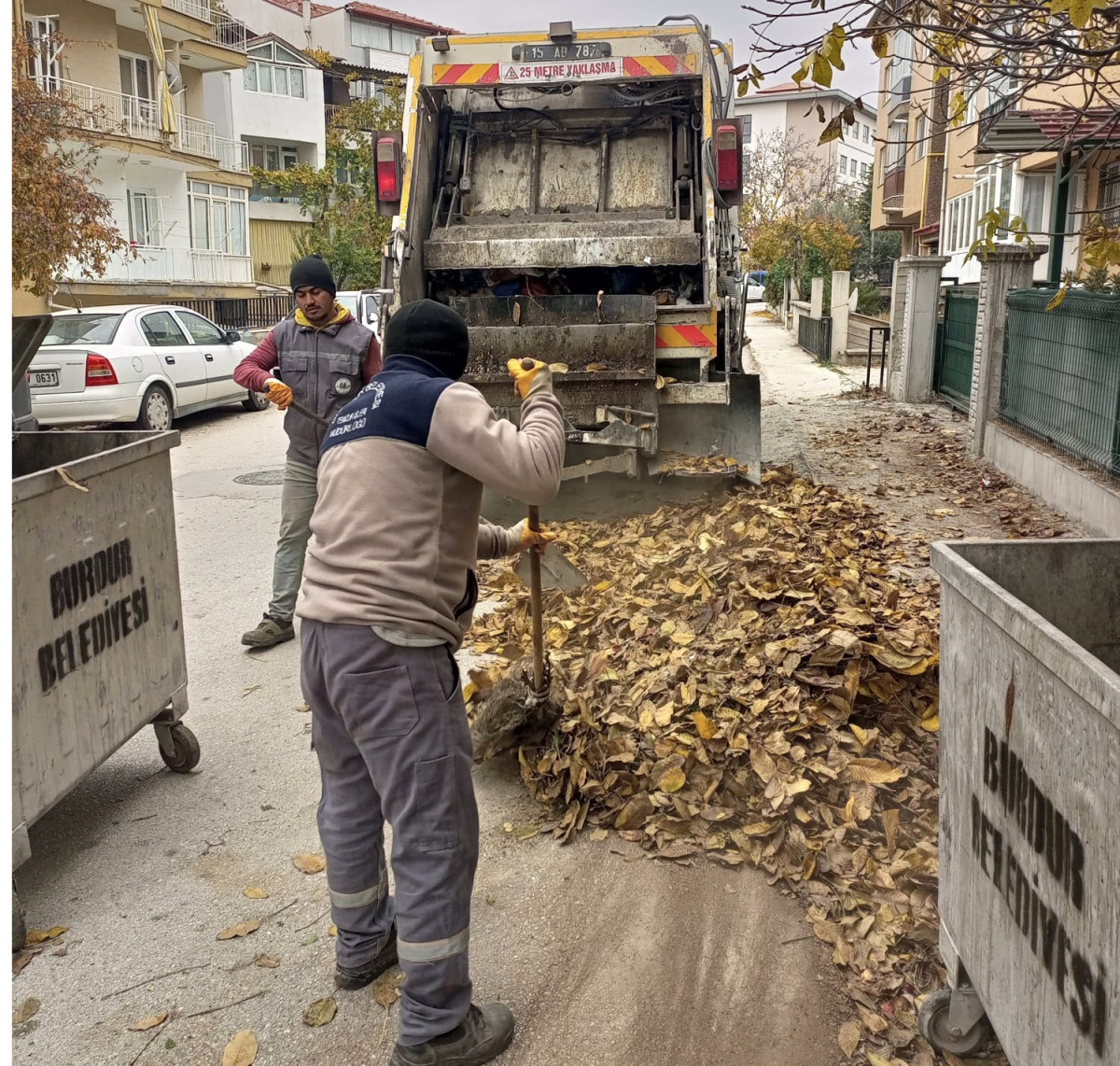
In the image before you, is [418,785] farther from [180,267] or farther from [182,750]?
[180,267]

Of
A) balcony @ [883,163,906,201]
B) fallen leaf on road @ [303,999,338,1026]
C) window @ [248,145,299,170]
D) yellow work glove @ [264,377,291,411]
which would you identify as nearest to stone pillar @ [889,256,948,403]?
yellow work glove @ [264,377,291,411]

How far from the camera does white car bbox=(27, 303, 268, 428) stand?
12086mm

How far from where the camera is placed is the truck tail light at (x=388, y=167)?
7840 millimetres

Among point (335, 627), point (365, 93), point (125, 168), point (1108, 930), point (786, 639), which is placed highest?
point (365, 93)

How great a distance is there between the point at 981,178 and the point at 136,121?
2080 cm

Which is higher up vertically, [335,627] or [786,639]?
[335,627]

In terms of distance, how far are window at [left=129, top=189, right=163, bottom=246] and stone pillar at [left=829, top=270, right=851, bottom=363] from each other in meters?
18.6

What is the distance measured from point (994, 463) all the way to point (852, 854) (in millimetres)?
7562

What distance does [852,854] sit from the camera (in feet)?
11.5

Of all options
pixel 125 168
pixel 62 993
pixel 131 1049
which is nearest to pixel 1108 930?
pixel 131 1049

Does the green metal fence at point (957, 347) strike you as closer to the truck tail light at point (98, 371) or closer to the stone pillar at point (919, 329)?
the stone pillar at point (919, 329)

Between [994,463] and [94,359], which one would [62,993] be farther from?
[94,359]

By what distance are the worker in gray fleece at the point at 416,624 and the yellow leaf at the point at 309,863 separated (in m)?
1.04

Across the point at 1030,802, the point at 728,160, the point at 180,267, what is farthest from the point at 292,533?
the point at 180,267
